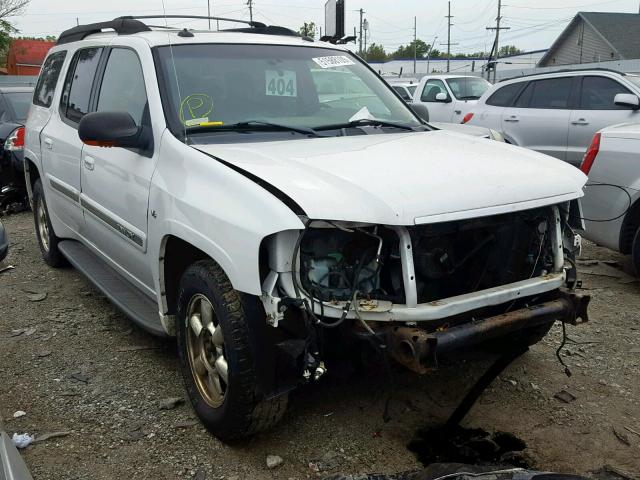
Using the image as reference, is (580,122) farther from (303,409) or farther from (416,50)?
(416,50)

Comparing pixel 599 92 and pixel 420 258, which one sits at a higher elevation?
pixel 599 92

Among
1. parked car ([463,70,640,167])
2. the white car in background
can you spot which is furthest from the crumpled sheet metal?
parked car ([463,70,640,167])

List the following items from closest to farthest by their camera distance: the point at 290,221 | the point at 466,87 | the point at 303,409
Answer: the point at 290,221
the point at 303,409
the point at 466,87

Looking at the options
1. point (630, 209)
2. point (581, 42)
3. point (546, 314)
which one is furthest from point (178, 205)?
point (581, 42)

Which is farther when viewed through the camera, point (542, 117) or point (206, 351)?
point (542, 117)

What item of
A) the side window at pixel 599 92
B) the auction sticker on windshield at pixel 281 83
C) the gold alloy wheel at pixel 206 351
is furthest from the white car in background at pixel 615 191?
the side window at pixel 599 92

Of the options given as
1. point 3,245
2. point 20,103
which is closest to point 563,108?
point 20,103

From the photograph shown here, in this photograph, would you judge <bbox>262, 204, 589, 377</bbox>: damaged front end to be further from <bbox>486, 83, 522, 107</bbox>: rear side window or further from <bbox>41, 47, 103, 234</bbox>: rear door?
<bbox>486, 83, 522, 107</bbox>: rear side window

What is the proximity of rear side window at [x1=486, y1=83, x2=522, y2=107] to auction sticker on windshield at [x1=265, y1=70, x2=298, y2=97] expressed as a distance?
717 centimetres

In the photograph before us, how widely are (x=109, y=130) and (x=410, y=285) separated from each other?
1.82m

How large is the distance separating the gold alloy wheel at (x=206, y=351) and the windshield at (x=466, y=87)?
11908 millimetres

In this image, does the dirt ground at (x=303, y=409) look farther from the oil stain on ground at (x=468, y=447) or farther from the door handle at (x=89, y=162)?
the door handle at (x=89, y=162)

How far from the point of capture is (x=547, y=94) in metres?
9.90

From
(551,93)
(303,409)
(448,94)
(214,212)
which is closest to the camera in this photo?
(214,212)
